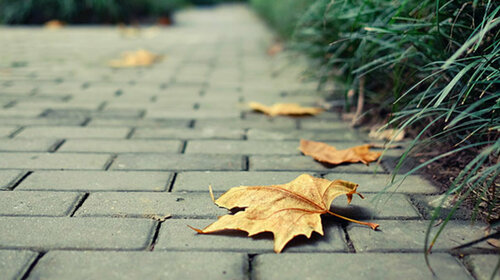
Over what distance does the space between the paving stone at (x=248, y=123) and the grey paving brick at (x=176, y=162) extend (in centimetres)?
50

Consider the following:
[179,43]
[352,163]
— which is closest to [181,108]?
[352,163]

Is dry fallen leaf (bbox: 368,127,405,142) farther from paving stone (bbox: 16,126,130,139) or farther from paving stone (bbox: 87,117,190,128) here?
paving stone (bbox: 16,126,130,139)

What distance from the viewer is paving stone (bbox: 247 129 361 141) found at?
7.70 ft

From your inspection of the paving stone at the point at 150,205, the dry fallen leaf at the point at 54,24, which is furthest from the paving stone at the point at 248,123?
the dry fallen leaf at the point at 54,24

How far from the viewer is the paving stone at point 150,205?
59.9 inches

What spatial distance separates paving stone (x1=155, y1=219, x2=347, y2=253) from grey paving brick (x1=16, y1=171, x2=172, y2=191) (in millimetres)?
351

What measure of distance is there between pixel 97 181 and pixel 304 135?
107 centimetres

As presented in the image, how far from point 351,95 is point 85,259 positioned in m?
2.07

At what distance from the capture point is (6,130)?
240 centimetres

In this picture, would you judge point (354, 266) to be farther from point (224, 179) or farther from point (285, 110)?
point (285, 110)

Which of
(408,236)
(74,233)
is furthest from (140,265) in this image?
(408,236)

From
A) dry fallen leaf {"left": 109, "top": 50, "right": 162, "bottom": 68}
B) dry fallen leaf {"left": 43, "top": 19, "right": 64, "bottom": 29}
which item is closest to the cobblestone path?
dry fallen leaf {"left": 109, "top": 50, "right": 162, "bottom": 68}

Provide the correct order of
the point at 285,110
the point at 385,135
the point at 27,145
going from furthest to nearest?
the point at 285,110
the point at 385,135
the point at 27,145

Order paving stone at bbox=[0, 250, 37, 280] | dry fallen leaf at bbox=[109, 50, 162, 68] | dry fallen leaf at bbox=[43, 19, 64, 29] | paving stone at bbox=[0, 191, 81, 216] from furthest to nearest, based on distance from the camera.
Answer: dry fallen leaf at bbox=[43, 19, 64, 29] → dry fallen leaf at bbox=[109, 50, 162, 68] → paving stone at bbox=[0, 191, 81, 216] → paving stone at bbox=[0, 250, 37, 280]
